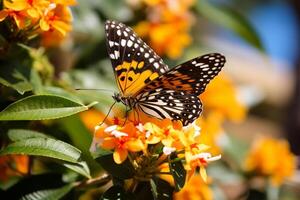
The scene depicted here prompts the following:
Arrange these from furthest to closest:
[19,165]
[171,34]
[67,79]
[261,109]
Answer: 1. [261,109]
2. [171,34]
3. [67,79]
4. [19,165]

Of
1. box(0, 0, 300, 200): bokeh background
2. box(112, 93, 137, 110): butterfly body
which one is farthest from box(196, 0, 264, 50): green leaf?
box(112, 93, 137, 110): butterfly body

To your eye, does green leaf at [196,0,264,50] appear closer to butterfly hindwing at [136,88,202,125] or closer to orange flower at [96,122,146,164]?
butterfly hindwing at [136,88,202,125]

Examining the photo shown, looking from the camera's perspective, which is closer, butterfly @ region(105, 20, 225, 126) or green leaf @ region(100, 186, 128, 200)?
green leaf @ region(100, 186, 128, 200)

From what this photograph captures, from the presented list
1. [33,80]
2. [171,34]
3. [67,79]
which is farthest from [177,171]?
[171,34]

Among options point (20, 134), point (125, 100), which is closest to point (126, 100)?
point (125, 100)

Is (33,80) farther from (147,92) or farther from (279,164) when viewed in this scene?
(279,164)
